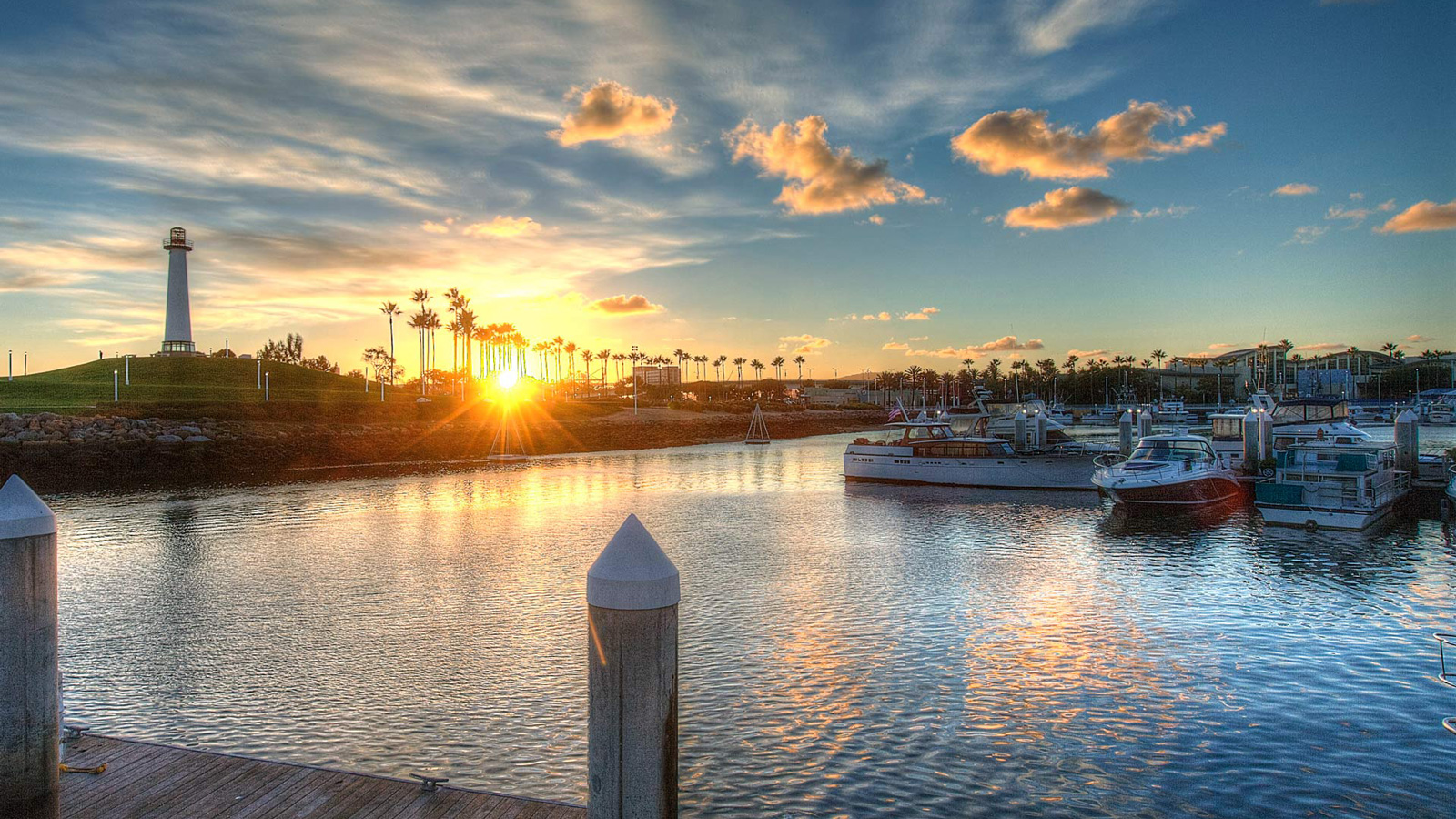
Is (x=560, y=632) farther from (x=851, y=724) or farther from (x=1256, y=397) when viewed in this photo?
(x=1256, y=397)

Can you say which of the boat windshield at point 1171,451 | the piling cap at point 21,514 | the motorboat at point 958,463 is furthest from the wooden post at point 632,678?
the motorboat at point 958,463

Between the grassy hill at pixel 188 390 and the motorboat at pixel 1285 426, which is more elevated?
the grassy hill at pixel 188 390

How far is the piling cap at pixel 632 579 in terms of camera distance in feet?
15.9

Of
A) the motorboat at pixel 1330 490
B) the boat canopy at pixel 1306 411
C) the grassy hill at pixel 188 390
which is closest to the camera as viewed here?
the motorboat at pixel 1330 490

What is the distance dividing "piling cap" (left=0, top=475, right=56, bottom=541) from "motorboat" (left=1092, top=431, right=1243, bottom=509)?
3400cm

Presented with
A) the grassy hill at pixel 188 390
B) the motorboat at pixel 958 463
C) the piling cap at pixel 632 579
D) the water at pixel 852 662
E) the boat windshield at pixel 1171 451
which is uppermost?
the grassy hill at pixel 188 390

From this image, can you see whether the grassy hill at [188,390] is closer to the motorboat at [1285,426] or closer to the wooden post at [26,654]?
the wooden post at [26,654]

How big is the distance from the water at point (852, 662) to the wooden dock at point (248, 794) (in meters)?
2.38

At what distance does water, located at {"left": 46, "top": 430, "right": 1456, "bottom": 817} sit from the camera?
31.3 ft

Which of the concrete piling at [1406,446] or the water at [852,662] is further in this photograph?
the concrete piling at [1406,446]

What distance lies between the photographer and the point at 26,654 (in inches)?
253

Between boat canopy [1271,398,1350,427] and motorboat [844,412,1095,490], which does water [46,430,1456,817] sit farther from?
boat canopy [1271,398,1350,427]

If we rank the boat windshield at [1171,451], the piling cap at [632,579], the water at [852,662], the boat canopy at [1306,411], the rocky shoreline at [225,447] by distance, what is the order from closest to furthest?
the piling cap at [632,579] < the water at [852,662] < the boat windshield at [1171,451] < the rocky shoreline at [225,447] < the boat canopy at [1306,411]

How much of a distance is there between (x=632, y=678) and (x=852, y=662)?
382 inches
